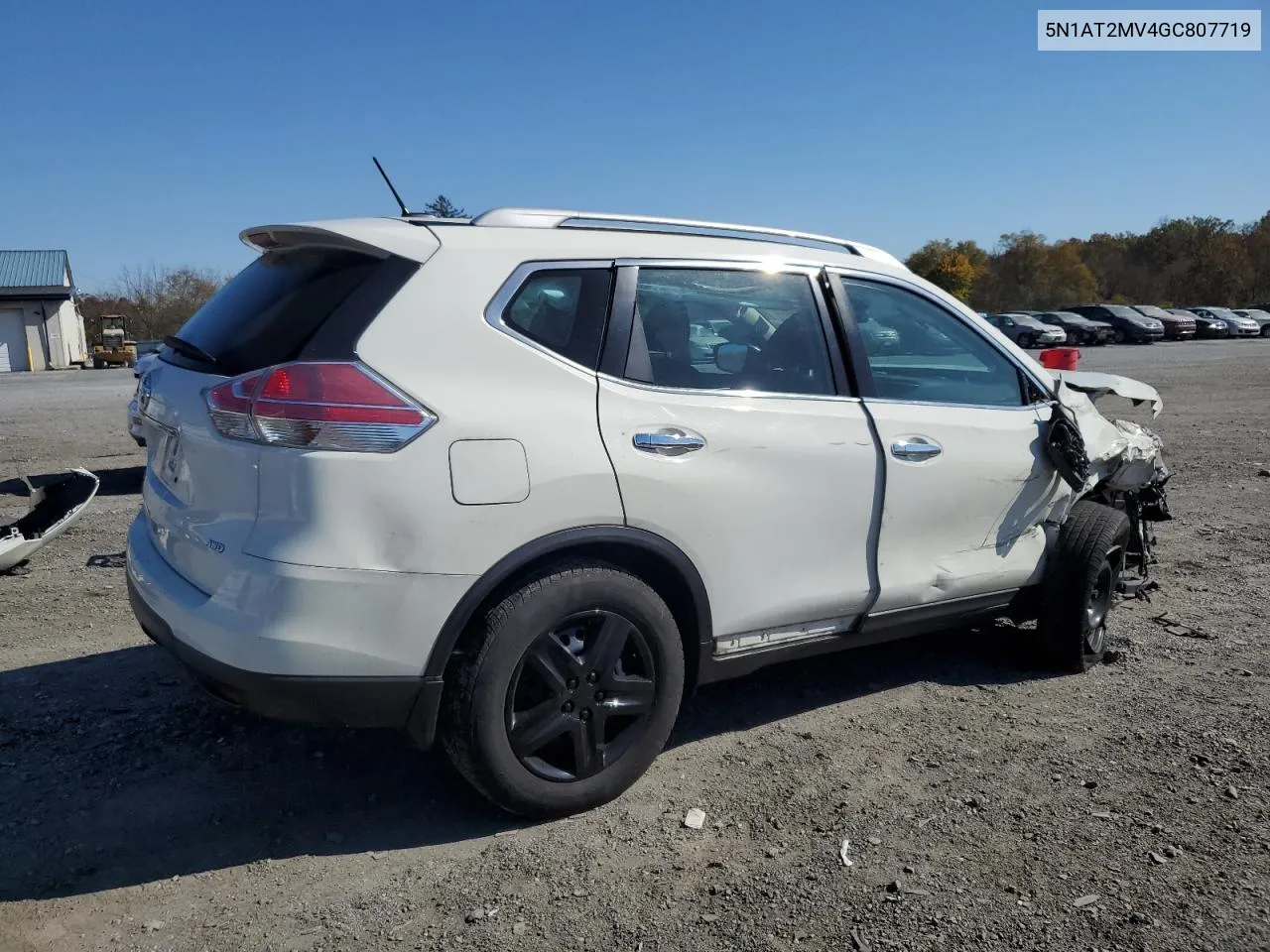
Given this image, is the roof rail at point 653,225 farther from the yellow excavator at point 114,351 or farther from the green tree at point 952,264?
the green tree at point 952,264

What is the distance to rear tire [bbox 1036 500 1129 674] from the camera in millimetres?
4461

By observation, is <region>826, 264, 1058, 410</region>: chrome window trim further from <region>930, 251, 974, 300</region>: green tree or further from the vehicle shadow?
<region>930, 251, 974, 300</region>: green tree

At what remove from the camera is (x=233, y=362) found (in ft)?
10.0

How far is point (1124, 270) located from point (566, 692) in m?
81.2

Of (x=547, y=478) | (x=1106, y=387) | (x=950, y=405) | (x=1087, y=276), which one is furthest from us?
(x=1087, y=276)

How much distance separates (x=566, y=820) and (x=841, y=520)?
141cm

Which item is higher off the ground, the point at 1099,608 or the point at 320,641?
the point at 320,641

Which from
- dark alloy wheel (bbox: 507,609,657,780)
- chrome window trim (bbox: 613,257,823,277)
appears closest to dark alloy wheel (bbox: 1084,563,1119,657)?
chrome window trim (bbox: 613,257,823,277)

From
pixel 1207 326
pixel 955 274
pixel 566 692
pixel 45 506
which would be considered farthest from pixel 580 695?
pixel 955 274

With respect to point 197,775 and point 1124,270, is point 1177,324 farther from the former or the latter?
point 197,775

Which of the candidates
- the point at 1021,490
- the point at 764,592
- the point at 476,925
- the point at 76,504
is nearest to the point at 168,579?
the point at 476,925

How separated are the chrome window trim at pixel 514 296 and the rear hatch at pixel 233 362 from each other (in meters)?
0.26

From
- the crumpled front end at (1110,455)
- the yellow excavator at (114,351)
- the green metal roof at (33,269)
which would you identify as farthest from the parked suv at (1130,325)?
the green metal roof at (33,269)

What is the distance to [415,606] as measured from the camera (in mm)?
2867
